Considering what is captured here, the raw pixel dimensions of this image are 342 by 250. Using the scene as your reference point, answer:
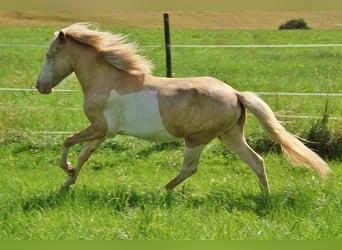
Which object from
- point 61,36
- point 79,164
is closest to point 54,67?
point 61,36

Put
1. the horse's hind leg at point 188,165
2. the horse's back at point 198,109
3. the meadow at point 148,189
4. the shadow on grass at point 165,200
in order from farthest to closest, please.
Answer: the horse's hind leg at point 188,165 → the horse's back at point 198,109 → the shadow on grass at point 165,200 → the meadow at point 148,189

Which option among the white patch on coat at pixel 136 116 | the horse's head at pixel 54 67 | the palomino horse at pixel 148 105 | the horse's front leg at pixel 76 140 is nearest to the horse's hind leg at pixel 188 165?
the palomino horse at pixel 148 105

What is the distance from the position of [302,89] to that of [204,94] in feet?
21.4

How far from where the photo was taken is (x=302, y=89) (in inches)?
491

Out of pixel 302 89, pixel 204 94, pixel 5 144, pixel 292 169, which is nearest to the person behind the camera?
pixel 204 94

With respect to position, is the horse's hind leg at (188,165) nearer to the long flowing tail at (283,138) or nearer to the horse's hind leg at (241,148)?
the horse's hind leg at (241,148)

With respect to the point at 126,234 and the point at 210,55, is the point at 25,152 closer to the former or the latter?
the point at 126,234

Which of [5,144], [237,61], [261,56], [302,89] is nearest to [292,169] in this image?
[5,144]

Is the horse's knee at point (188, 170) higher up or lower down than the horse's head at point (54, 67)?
lower down

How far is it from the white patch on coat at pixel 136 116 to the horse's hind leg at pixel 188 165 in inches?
9.1

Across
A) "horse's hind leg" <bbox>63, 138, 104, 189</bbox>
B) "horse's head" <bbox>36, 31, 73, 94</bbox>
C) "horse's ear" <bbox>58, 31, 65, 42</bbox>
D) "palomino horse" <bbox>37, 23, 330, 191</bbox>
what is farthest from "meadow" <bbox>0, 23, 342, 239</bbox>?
"horse's ear" <bbox>58, 31, 65, 42</bbox>

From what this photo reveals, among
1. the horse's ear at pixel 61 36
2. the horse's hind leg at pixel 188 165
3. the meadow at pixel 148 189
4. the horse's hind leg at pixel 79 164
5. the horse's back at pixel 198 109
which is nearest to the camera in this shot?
the meadow at pixel 148 189

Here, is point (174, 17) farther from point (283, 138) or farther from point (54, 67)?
point (283, 138)

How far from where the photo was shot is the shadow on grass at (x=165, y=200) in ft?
18.2
